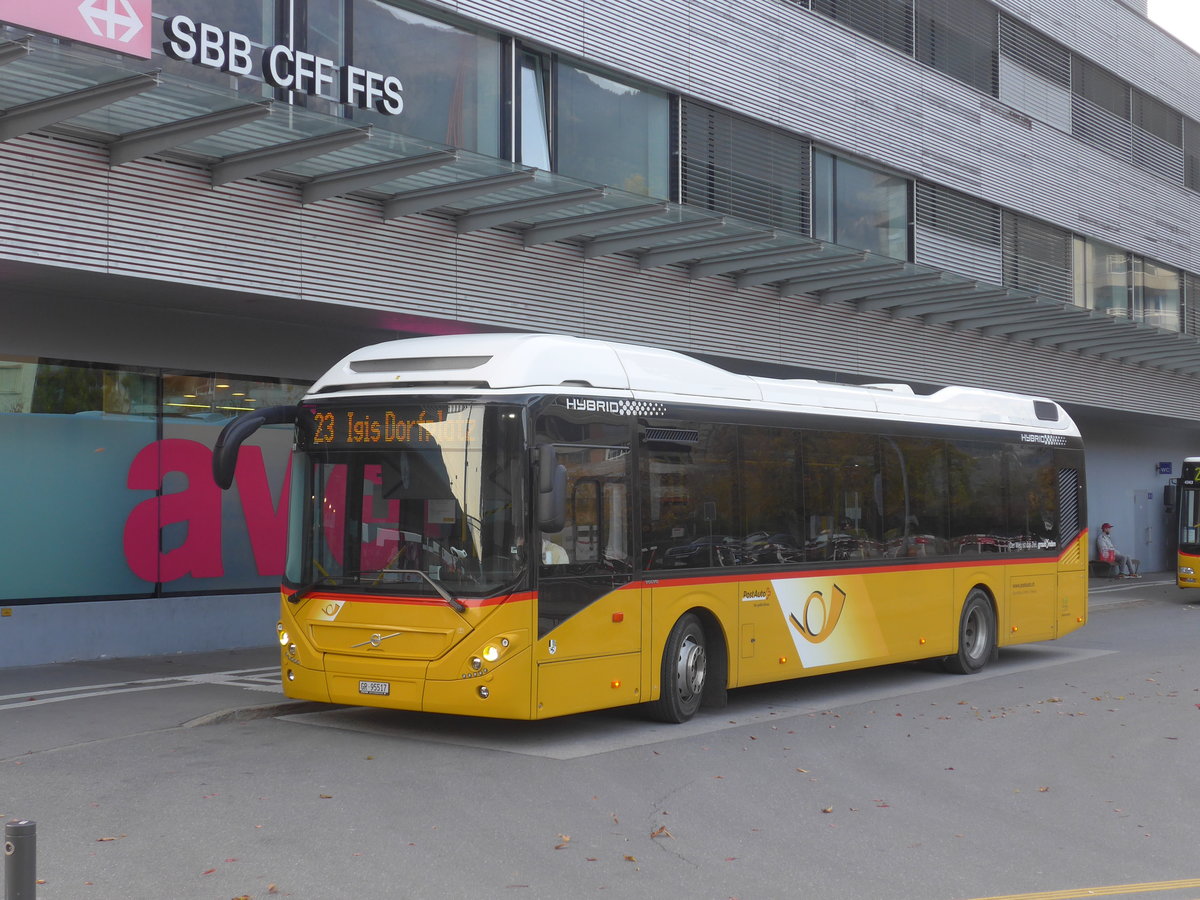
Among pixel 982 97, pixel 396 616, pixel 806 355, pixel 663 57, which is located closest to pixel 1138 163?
pixel 982 97

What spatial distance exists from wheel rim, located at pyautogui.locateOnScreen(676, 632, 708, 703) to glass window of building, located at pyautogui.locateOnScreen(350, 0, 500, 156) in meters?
7.03

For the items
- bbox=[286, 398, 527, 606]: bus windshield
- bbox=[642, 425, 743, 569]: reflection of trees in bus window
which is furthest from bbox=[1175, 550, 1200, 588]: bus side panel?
bbox=[286, 398, 527, 606]: bus windshield

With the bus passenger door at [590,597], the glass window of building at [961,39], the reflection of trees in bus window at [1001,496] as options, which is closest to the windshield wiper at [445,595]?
the bus passenger door at [590,597]

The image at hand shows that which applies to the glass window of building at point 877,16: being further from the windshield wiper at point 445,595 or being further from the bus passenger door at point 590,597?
the windshield wiper at point 445,595

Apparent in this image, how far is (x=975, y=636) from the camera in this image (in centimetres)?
1574

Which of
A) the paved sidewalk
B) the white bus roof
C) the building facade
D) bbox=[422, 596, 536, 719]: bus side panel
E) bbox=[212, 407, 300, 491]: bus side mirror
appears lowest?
the paved sidewalk

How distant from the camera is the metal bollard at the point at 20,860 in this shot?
3971 mm

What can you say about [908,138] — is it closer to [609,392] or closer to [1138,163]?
[1138,163]

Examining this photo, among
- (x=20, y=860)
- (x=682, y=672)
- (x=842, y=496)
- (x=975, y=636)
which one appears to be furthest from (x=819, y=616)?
(x=20, y=860)

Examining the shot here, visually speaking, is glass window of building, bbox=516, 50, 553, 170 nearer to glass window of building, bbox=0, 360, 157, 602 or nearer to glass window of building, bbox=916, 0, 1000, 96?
glass window of building, bbox=0, 360, 157, 602

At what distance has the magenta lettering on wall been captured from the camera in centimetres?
1570

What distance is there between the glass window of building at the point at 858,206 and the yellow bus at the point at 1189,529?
8.23 m

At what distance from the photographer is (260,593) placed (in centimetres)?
1698

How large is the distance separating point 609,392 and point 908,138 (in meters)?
15.7
